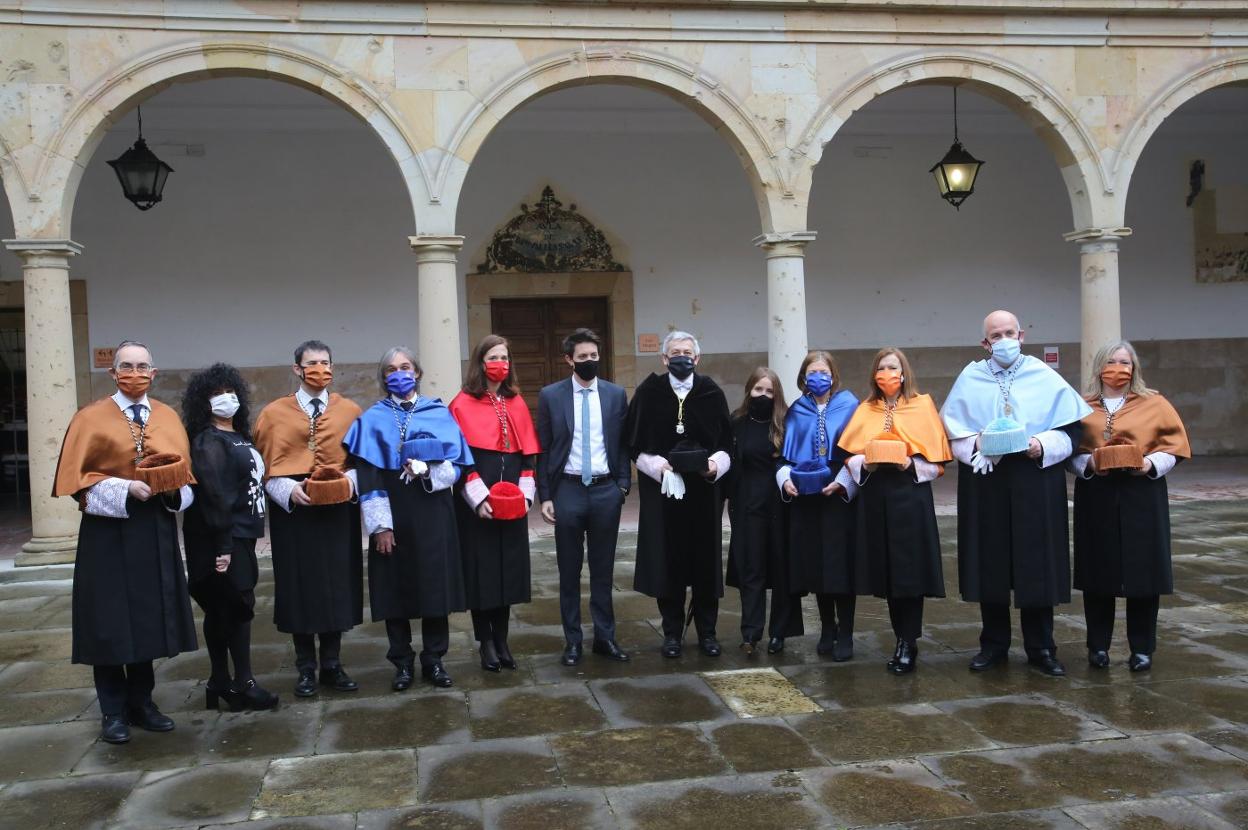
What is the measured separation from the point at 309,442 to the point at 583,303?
7.55m

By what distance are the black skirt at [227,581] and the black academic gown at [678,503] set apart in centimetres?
186

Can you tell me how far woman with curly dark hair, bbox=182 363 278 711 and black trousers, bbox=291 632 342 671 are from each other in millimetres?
226

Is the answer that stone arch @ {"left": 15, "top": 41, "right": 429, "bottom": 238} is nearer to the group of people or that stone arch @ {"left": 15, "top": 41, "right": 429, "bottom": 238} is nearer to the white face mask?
the group of people

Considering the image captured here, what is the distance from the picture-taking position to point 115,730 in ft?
14.5

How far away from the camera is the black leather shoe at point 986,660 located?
203 inches

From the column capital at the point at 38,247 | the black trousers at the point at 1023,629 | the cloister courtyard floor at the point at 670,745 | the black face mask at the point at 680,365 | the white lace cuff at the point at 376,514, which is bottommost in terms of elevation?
the cloister courtyard floor at the point at 670,745

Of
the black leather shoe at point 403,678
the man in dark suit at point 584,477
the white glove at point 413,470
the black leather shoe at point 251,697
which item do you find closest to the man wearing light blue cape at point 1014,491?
the man in dark suit at point 584,477

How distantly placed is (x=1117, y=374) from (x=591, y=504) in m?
2.58

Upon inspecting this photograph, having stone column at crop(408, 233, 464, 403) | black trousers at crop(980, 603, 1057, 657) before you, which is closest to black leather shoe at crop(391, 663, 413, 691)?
black trousers at crop(980, 603, 1057, 657)

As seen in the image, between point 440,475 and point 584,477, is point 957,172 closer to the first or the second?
point 584,477

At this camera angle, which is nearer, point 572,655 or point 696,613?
point 572,655

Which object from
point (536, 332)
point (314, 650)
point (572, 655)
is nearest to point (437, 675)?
point (314, 650)

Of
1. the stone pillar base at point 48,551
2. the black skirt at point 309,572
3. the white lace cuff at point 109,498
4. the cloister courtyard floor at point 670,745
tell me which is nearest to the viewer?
the cloister courtyard floor at point 670,745

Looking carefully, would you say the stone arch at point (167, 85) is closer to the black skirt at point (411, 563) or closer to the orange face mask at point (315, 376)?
the orange face mask at point (315, 376)
